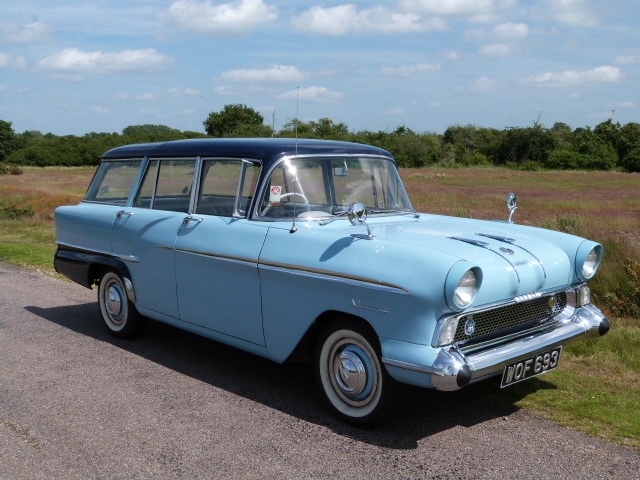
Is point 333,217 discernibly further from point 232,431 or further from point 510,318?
point 232,431

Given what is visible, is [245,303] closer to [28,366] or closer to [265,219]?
[265,219]

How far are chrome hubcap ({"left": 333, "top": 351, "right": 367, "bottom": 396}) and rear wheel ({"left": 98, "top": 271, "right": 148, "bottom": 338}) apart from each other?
8.45 ft

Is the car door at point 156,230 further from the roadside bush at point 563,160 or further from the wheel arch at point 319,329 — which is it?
the roadside bush at point 563,160

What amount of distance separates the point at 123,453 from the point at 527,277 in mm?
2574

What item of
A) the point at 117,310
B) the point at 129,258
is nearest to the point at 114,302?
the point at 117,310

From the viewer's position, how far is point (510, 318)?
4.17m

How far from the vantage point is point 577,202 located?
23484 mm

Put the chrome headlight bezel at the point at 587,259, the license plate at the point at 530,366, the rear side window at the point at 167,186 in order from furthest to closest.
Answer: the rear side window at the point at 167,186 → the chrome headlight bezel at the point at 587,259 → the license plate at the point at 530,366

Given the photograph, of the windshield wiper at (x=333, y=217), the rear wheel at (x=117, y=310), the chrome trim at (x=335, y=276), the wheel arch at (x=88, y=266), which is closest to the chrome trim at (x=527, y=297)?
the chrome trim at (x=335, y=276)

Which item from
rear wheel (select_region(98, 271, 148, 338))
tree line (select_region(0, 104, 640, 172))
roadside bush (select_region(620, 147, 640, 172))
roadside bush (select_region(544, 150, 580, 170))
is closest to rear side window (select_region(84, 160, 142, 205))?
rear wheel (select_region(98, 271, 148, 338))

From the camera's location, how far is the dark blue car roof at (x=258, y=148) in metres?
4.95

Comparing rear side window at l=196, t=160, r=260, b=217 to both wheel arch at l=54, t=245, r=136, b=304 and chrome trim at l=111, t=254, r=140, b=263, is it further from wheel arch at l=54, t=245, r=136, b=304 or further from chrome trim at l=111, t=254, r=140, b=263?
wheel arch at l=54, t=245, r=136, b=304

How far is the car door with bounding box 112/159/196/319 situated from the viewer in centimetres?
544

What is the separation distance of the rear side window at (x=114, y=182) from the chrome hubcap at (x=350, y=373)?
301cm
